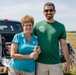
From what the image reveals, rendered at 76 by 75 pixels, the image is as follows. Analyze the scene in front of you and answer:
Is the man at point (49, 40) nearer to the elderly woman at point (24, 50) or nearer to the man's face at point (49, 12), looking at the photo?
the man's face at point (49, 12)

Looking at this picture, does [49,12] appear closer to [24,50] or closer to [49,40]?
[49,40]

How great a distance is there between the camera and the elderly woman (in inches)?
138

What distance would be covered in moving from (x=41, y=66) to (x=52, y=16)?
0.76 meters

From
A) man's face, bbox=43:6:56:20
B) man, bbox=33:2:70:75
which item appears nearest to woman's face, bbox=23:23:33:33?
man, bbox=33:2:70:75

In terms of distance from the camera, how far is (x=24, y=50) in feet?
11.6

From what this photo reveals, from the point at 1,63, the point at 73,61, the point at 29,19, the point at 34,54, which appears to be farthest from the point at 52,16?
the point at 73,61

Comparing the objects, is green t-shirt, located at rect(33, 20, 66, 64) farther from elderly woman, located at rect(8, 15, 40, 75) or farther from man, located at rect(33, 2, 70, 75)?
elderly woman, located at rect(8, 15, 40, 75)

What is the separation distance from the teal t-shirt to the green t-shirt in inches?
7.3

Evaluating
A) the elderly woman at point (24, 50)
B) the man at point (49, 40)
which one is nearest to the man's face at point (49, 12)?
the man at point (49, 40)

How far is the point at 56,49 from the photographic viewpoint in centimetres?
388

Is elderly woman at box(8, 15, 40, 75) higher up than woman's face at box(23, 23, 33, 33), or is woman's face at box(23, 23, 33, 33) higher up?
woman's face at box(23, 23, 33, 33)

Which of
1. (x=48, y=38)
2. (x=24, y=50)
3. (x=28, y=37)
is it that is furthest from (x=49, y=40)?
(x=24, y=50)

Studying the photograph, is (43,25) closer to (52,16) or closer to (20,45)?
(52,16)

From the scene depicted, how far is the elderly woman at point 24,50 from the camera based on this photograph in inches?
138
